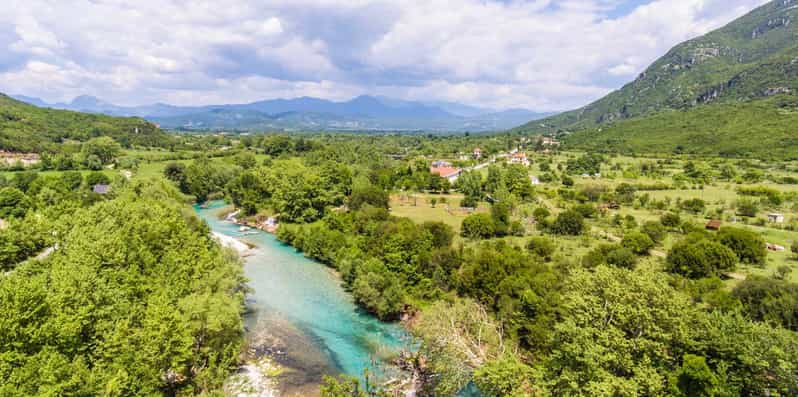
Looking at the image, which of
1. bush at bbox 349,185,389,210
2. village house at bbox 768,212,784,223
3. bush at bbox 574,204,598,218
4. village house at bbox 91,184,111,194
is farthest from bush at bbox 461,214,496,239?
village house at bbox 91,184,111,194

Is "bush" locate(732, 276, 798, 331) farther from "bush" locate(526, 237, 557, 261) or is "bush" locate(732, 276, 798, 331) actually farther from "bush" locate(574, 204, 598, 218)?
"bush" locate(574, 204, 598, 218)

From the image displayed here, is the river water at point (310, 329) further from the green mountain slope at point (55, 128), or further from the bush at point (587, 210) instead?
the green mountain slope at point (55, 128)

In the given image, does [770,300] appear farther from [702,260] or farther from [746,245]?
[746,245]

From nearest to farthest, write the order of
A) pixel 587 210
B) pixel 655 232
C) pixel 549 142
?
pixel 655 232
pixel 587 210
pixel 549 142

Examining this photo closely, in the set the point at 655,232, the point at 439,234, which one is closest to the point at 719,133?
the point at 655,232

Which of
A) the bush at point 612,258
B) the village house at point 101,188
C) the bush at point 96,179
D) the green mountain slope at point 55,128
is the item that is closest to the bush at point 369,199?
the bush at point 612,258

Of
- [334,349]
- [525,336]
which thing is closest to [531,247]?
[525,336]
